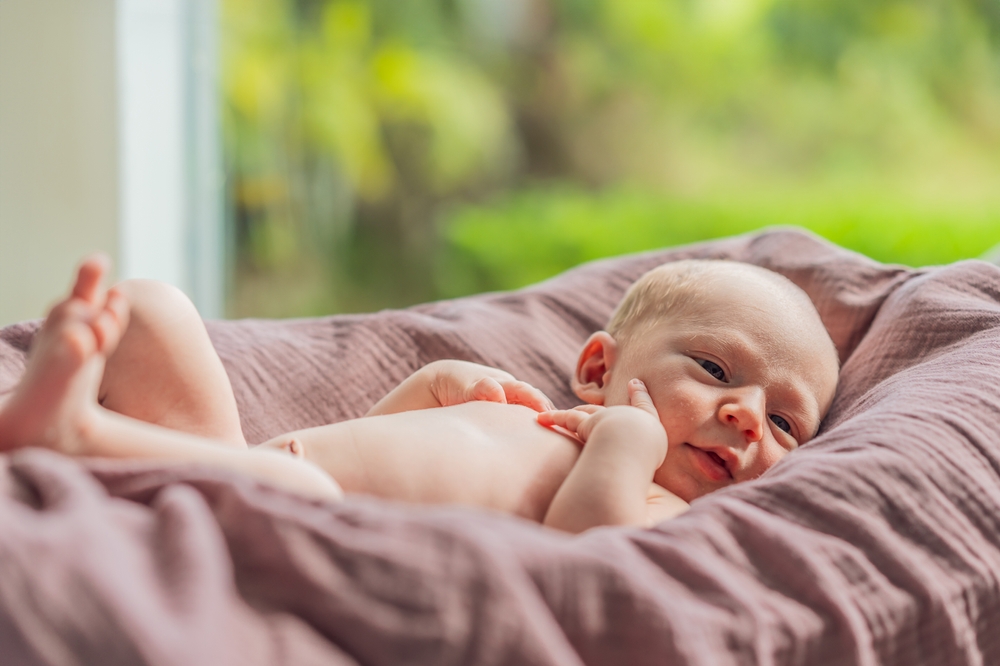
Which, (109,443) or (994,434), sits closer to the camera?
(109,443)

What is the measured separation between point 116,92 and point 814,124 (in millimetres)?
2263

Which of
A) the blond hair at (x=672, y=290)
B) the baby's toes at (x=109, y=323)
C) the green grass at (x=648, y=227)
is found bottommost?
the green grass at (x=648, y=227)

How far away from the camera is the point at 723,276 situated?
1154mm

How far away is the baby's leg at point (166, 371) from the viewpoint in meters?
0.94

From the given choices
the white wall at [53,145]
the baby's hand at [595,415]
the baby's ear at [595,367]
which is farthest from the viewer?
the white wall at [53,145]

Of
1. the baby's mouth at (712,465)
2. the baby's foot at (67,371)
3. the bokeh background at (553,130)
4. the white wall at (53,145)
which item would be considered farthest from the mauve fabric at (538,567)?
the bokeh background at (553,130)

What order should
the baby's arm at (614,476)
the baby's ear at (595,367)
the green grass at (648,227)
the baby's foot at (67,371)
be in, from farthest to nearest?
the green grass at (648,227), the baby's ear at (595,367), the baby's arm at (614,476), the baby's foot at (67,371)

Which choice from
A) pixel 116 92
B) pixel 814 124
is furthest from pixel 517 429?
pixel 814 124

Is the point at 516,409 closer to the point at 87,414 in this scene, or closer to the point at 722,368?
the point at 722,368

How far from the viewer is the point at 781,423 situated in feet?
3.53

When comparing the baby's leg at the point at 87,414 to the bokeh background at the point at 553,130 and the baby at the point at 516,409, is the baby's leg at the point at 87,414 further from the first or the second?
the bokeh background at the point at 553,130

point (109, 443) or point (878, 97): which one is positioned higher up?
point (878, 97)

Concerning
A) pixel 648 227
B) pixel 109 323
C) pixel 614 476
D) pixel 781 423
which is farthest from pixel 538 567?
pixel 648 227

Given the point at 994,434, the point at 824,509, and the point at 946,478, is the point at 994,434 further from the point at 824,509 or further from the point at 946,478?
the point at 824,509
